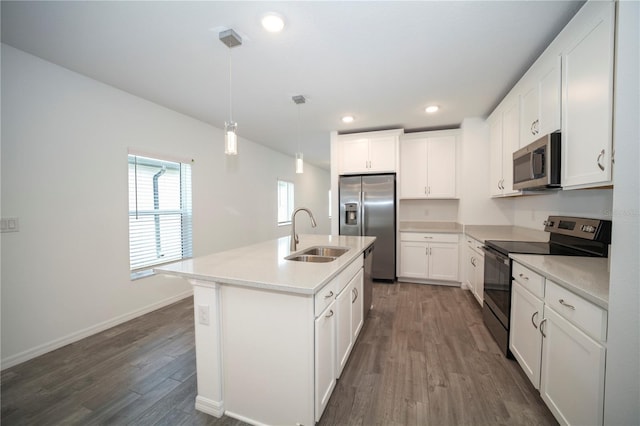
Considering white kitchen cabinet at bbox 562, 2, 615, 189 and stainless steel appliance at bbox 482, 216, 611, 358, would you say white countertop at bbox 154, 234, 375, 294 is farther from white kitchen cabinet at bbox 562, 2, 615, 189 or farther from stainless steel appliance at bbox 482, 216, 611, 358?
white kitchen cabinet at bbox 562, 2, 615, 189

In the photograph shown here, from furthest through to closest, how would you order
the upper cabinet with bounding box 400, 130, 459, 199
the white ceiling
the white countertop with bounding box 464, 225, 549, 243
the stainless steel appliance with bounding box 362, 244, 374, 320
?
the upper cabinet with bounding box 400, 130, 459, 199 < the white countertop with bounding box 464, 225, 549, 243 < the stainless steel appliance with bounding box 362, 244, 374, 320 < the white ceiling

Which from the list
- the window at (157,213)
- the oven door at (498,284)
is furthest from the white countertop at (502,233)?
the window at (157,213)

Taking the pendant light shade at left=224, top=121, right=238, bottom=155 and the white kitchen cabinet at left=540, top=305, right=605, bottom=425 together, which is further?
the pendant light shade at left=224, top=121, right=238, bottom=155

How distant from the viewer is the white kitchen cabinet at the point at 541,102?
181cm

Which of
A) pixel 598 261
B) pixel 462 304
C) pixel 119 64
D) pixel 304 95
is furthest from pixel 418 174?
pixel 119 64

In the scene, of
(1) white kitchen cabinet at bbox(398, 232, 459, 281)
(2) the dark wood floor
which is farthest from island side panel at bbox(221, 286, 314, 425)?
(1) white kitchen cabinet at bbox(398, 232, 459, 281)

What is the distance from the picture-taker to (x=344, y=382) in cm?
180

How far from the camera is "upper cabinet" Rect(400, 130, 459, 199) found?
4.01 m

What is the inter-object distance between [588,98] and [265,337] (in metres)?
2.34

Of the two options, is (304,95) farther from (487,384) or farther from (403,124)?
(487,384)

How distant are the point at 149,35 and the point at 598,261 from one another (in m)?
3.48

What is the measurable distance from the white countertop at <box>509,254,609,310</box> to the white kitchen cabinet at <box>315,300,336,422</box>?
123 cm

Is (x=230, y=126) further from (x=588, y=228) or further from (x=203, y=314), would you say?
(x=588, y=228)

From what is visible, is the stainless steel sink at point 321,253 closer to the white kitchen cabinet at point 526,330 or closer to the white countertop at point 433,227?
the white kitchen cabinet at point 526,330
